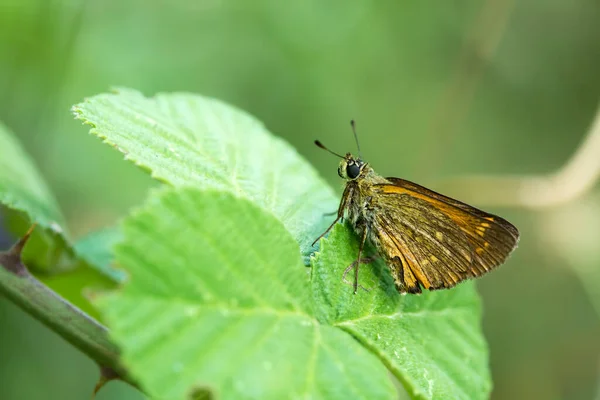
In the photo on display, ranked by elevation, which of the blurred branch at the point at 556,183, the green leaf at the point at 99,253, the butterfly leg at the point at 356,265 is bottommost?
the green leaf at the point at 99,253

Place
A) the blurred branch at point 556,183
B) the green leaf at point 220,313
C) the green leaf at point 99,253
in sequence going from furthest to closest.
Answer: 1. the blurred branch at point 556,183
2. the green leaf at point 99,253
3. the green leaf at point 220,313

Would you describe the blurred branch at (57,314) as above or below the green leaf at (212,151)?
below

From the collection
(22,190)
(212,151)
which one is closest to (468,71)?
(212,151)

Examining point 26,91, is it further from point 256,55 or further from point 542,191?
point 542,191

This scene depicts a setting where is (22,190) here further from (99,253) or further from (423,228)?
(423,228)

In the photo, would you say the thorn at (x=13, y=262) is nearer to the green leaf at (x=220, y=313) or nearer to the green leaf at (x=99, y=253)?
the green leaf at (x=99, y=253)

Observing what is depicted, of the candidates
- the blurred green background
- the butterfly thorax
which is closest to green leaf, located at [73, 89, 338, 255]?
the butterfly thorax

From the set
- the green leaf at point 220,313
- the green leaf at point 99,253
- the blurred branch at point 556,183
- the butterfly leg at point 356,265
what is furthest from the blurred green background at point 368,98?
the green leaf at point 220,313
